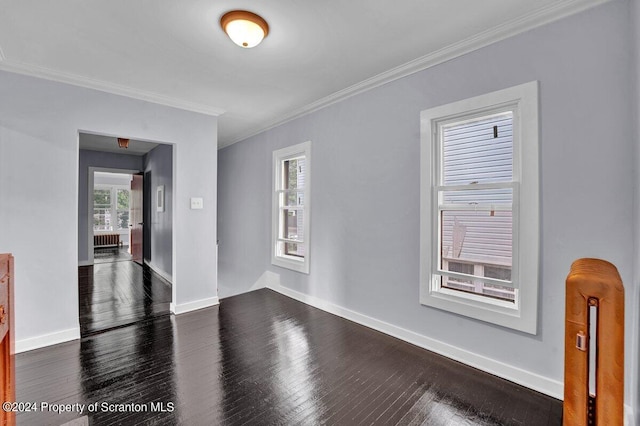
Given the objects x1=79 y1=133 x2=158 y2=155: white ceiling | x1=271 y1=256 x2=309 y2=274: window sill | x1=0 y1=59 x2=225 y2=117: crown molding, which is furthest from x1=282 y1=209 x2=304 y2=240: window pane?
x1=79 y1=133 x2=158 y2=155: white ceiling

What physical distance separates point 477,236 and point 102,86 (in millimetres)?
3964

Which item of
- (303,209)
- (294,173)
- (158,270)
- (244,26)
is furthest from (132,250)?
(244,26)

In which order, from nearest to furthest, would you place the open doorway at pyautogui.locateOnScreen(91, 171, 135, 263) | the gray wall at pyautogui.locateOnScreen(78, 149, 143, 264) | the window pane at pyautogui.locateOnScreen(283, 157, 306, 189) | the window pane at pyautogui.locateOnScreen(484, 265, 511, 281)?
the window pane at pyautogui.locateOnScreen(484, 265, 511, 281) → the window pane at pyautogui.locateOnScreen(283, 157, 306, 189) → the gray wall at pyautogui.locateOnScreen(78, 149, 143, 264) → the open doorway at pyautogui.locateOnScreen(91, 171, 135, 263)

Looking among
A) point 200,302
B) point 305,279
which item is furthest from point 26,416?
point 305,279

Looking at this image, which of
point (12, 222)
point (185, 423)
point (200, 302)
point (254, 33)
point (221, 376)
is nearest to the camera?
point (185, 423)

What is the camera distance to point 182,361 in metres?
2.49

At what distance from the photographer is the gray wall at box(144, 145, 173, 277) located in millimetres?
5301

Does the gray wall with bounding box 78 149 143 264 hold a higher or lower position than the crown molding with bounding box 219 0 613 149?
lower

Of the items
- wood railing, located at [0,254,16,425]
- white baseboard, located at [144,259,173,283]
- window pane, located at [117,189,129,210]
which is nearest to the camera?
wood railing, located at [0,254,16,425]

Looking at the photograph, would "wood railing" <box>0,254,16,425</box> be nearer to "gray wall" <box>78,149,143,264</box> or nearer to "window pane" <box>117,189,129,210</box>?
"gray wall" <box>78,149,143,264</box>

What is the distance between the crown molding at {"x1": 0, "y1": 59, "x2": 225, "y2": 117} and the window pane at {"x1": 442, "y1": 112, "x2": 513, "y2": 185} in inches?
117

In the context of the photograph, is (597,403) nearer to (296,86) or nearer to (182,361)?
(182,361)

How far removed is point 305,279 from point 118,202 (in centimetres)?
911

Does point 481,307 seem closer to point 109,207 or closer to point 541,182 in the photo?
point 541,182
